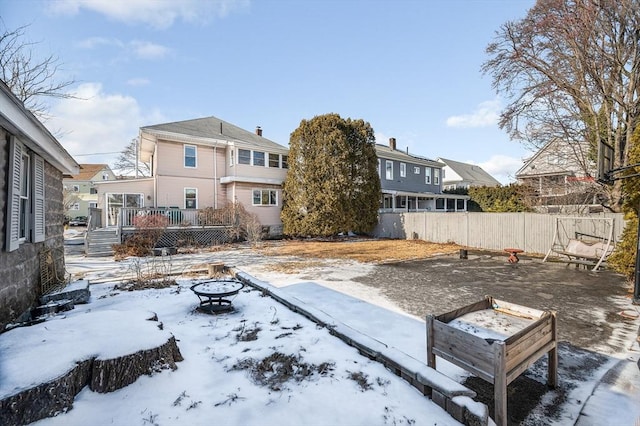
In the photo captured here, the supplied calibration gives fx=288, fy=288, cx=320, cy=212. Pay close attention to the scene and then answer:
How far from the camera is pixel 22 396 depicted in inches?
78.7

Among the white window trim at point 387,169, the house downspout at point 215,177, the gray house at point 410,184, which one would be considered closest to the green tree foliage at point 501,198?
the gray house at point 410,184

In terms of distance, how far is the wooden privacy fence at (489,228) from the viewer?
1146cm

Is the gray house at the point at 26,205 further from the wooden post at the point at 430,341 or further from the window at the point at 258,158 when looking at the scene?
the window at the point at 258,158

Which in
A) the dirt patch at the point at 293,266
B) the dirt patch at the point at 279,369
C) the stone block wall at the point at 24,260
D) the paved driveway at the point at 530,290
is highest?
the stone block wall at the point at 24,260

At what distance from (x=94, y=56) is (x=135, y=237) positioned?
7638 mm

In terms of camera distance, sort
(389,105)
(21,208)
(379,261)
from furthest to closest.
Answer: (389,105)
(379,261)
(21,208)

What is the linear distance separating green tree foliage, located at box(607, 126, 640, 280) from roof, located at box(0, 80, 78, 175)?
9650 mm

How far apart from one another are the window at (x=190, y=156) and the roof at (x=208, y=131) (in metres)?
0.63

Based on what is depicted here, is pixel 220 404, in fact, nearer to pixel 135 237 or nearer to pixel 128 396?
pixel 128 396

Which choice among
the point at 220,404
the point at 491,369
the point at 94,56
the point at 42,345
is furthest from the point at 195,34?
the point at 491,369

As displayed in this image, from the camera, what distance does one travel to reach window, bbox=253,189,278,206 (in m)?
18.5

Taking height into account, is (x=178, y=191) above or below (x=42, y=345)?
above

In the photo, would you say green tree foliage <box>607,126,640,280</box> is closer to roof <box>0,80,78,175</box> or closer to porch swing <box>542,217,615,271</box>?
porch swing <box>542,217,615,271</box>

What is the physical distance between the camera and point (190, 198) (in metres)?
17.3
